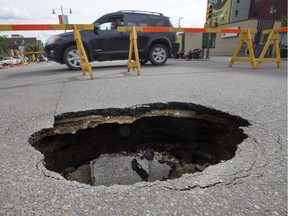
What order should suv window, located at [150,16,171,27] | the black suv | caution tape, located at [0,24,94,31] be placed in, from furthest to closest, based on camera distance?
suv window, located at [150,16,171,27] → the black suv → caution tape, located at [0,24,94,31]

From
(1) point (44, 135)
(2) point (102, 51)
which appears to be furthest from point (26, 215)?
(2) point (102, 51)

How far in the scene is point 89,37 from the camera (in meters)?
7.28

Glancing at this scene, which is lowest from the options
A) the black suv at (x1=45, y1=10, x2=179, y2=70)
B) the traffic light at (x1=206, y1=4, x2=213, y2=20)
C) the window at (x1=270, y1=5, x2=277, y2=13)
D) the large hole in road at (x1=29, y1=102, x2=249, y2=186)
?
the large hole in road at (x1=29, y1=102, x2=249, y2=186)

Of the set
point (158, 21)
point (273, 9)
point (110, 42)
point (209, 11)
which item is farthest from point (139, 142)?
point (273, 9)

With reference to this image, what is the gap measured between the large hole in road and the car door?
216 inches

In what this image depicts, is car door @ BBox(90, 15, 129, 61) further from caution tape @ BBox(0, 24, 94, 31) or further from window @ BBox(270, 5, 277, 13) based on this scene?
window @ BBox(270, 5, 277, 13)

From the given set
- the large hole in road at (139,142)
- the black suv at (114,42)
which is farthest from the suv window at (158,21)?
the large hole in road at (139,142)

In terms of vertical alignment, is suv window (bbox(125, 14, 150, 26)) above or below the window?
below

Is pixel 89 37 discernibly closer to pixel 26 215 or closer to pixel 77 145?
pixel 77 145

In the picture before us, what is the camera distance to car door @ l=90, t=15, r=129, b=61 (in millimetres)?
7426

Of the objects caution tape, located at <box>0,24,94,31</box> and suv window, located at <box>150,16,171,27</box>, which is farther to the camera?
suv window, located at <box>150,16,171,27</box>

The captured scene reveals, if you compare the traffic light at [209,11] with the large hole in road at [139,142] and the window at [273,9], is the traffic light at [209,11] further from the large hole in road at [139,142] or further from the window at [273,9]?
the window at [273,9]

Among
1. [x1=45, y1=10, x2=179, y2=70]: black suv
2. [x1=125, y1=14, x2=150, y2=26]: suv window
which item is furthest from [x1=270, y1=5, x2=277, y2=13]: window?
[x1=125, y1=14, x2=150, y2=26]: suv window

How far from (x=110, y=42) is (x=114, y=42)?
0.17m
